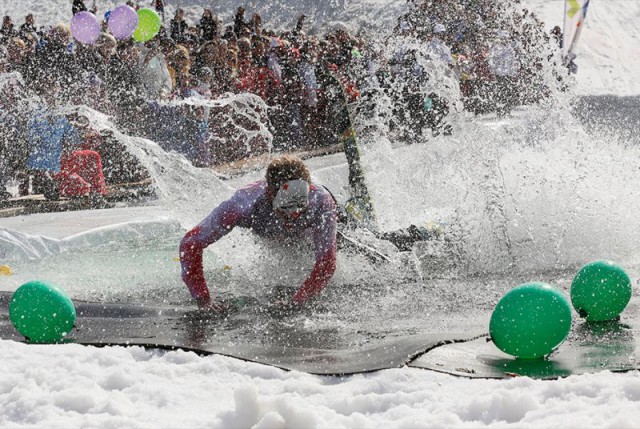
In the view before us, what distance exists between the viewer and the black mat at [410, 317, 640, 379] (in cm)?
483

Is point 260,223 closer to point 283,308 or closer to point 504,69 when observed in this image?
point 283,308

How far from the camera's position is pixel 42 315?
5.70m

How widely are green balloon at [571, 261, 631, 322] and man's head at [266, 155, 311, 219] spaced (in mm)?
1920

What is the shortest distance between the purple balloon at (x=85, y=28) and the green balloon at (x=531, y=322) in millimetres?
7940

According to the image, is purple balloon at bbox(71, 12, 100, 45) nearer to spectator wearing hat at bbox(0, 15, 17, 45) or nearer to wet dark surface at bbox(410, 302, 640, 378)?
spectator wearing hat at bbox(0, 15, 17, 45)

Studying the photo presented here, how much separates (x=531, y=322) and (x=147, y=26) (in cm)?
861

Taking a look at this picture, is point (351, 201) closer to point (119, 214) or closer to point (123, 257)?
point (123, 257)

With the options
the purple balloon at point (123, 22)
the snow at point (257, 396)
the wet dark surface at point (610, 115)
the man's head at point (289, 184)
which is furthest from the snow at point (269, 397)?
the wet dark surface at point (610, 115)

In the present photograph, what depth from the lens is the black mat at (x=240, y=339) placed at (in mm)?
5000

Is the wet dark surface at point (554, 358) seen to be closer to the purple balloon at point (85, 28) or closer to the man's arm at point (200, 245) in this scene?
the man's arm at point (200, 245)

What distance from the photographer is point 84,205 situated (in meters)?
11.0

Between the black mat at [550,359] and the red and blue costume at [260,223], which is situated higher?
the red and blue costume at [260,223]

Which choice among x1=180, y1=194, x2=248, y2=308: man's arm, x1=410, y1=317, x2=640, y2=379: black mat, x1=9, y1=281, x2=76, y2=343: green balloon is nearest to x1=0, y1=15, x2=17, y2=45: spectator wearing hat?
x1=180, y1=194, x2=248, y2=308: man's arm

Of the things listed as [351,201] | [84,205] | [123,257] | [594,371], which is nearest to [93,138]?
[84,205]
